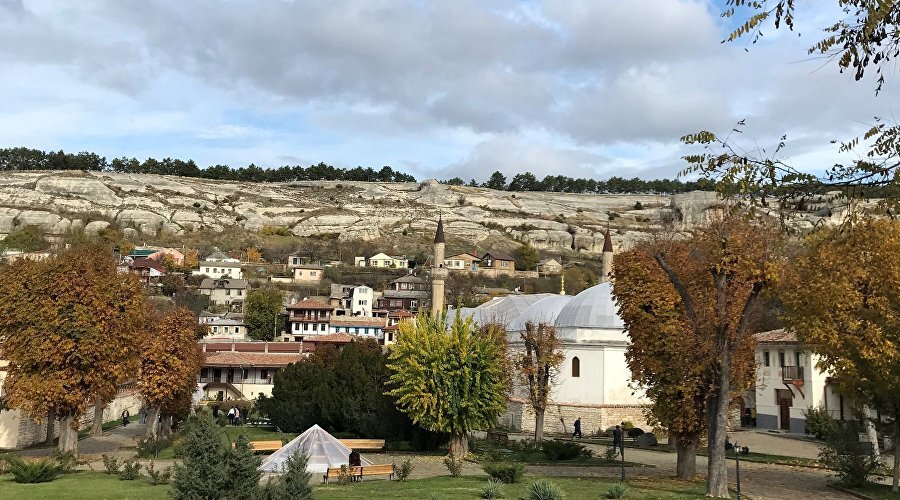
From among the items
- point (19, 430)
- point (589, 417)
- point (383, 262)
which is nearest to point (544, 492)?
point (589, 417)

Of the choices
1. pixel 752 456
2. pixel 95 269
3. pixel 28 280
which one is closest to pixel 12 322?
pixel 28 280

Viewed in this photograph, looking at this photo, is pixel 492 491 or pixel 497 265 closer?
pixel 492 491

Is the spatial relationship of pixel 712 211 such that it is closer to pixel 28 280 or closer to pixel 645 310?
pixel 645 310

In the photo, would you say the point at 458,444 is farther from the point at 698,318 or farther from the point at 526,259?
the point at 526,259

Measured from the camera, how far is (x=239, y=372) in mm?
58625

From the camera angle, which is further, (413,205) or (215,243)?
(413,205)

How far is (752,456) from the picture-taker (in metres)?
27.8

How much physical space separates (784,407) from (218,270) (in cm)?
8222

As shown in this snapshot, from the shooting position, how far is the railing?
38.6 meters

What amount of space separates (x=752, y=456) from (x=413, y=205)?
5497 inches

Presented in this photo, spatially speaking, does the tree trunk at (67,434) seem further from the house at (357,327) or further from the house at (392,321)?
the house at (357,327)

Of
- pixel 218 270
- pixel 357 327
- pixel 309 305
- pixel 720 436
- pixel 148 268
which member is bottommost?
pixel 720 436

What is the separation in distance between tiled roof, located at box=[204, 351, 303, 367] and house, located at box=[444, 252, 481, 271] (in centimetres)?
5539

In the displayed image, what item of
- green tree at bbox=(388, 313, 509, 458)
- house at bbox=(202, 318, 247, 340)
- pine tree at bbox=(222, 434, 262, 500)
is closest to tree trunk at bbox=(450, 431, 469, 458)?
green tree at bbox=(388, 313, 509, 458)
